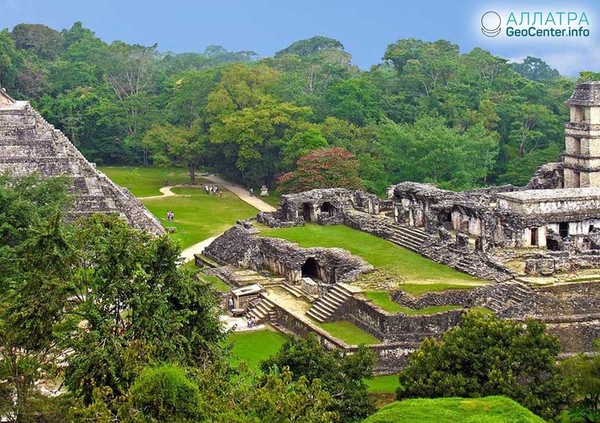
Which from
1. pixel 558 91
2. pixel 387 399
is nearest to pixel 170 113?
pixel 558 91

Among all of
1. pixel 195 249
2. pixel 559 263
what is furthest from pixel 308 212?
pixel 559 263

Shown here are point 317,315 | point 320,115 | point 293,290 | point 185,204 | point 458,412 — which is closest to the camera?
point 458,412

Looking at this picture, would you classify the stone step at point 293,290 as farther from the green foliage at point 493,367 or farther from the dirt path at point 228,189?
the green foliage at point 493,367

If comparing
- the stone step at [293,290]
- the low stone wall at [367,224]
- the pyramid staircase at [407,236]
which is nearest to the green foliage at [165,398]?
the stone step at [293,290]

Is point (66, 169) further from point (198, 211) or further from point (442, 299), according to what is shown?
point (442, 299)

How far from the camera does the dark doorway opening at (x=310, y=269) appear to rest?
135 feet

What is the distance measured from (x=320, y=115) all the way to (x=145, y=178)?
1135cm

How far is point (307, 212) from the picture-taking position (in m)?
48.1

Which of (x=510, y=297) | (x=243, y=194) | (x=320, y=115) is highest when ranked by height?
(x=320, y=115)

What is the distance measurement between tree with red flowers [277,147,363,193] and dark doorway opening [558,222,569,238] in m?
16.6

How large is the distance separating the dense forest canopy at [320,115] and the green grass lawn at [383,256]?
41.0ft

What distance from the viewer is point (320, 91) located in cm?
8406

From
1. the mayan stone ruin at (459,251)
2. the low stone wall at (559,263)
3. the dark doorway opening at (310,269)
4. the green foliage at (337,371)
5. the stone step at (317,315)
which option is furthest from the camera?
the dark doorway opening at (310,269)

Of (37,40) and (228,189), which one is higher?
(37,40)
